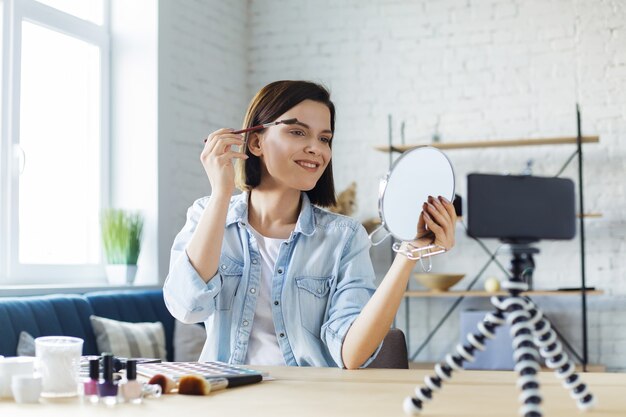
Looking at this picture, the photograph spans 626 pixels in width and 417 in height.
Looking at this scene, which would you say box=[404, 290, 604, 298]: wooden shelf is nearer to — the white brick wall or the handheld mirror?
the white brick wall

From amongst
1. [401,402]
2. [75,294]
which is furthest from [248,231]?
[75,294]

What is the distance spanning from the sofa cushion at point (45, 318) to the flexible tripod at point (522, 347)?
2.24 meters

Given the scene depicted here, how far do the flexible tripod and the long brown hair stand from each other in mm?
983

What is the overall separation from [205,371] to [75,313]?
210 cm

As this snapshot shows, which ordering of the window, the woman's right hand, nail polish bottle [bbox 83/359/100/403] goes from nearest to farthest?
1. nail polish bottle [bbox 83/359/100/403]
2. the woman's right hand
3. the window

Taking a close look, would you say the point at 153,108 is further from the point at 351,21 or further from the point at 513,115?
the point at 513,115

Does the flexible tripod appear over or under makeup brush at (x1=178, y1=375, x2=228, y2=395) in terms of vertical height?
over

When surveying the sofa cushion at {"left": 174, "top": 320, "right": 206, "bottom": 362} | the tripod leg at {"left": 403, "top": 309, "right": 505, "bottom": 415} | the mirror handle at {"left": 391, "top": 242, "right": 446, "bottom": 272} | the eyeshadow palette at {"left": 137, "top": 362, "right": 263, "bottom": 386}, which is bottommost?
the sofa cushion at {"left": 174, "top": 320, "right": 206, "bottom": 362}

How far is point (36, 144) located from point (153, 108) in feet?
2.34

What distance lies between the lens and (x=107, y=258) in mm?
4277

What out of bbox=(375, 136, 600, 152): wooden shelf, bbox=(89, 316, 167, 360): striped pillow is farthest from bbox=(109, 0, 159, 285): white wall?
bbox=(375, 136, 600, 152): wooden shelf

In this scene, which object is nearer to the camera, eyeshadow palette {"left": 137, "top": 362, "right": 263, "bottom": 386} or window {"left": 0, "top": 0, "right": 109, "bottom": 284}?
eyeshadow palette {"left": 137, "top": 362, "right": 263, "bottom": 386}

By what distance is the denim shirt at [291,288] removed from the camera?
1.85 meters

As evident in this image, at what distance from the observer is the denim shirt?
1849 millimetres
